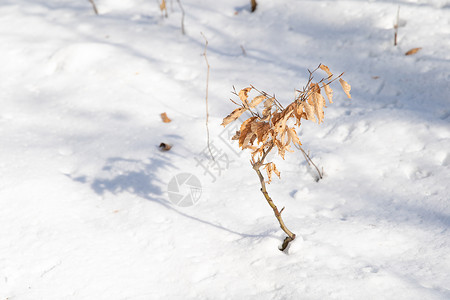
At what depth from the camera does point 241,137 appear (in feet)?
5.93

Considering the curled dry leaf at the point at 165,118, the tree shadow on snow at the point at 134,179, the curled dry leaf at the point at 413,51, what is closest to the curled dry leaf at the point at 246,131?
the tree shadow on snow at the point at 134,179

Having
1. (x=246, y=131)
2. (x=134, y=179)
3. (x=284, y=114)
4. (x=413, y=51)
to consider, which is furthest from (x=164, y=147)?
(x=413, y=51)

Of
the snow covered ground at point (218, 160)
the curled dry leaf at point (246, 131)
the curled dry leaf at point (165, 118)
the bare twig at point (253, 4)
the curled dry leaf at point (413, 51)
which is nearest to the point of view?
the curled dry leaf at point (246, 131)

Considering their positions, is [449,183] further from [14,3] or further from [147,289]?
[14,3]

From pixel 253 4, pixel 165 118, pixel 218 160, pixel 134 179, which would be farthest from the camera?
pixel 253 4

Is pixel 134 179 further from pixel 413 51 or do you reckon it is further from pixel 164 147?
pixel 413 51

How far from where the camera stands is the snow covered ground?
6.42ft

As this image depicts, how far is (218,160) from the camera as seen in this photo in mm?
2867

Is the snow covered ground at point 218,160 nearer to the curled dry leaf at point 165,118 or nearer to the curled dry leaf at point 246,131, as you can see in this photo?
the curled dry leaf at point 165,118

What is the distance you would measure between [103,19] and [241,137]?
3.71 meters

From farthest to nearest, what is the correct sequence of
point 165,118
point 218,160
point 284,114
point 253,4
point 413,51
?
point 253,4 → point 413,51 → point 165,118 → point 218,160 → point 284,114

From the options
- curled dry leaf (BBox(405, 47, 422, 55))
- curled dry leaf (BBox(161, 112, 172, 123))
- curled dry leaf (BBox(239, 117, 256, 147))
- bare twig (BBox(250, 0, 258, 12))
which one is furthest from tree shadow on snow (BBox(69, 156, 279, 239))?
bare twig (BBox(250, 0, 258, 12))

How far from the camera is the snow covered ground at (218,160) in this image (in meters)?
1.96

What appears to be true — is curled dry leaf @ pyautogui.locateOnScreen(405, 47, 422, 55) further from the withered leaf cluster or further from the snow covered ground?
the withered leaf cluster
